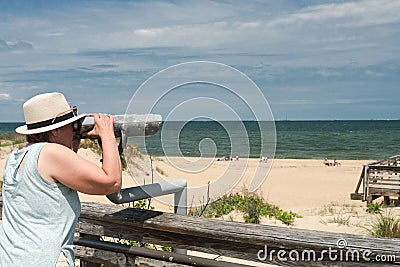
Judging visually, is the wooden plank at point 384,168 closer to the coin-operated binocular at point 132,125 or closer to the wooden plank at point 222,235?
the wooden plank at point 222,235

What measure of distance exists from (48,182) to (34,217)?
0.16 metres

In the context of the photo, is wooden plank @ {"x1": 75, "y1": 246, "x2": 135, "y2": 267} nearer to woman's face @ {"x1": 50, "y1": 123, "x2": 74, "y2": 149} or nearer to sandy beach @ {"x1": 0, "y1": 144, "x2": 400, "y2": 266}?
sandy beach @ {"x1": 0, "y1": 144, "x2": 400, "y2": 266}

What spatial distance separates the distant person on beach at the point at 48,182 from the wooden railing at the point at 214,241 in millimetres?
559

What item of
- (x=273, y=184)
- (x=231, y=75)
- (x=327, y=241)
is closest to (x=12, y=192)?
(x=231, y=75)

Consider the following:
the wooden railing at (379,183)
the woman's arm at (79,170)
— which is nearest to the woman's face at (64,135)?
the woman's arm at (79,170)

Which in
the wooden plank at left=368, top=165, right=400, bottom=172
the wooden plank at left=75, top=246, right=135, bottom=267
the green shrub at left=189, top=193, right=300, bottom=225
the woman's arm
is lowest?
the green shrub at left=189, top=193, right=300, bottom=225

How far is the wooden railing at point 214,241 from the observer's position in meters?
2.19

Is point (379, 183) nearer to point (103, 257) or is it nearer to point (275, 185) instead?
point (275, 185)

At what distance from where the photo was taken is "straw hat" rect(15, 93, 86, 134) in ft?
6.94

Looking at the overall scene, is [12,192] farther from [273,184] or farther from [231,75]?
[273,184]

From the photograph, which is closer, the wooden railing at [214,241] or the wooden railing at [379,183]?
the wooden railing at [214,241]

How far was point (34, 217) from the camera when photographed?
2094mm

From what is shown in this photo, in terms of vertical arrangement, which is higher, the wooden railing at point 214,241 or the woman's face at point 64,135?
the woman's face at point 64,135

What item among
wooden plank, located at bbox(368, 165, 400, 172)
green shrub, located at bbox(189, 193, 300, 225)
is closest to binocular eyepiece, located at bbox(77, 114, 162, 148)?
green shrub, located at bbox(189, 193, 300, 225)
